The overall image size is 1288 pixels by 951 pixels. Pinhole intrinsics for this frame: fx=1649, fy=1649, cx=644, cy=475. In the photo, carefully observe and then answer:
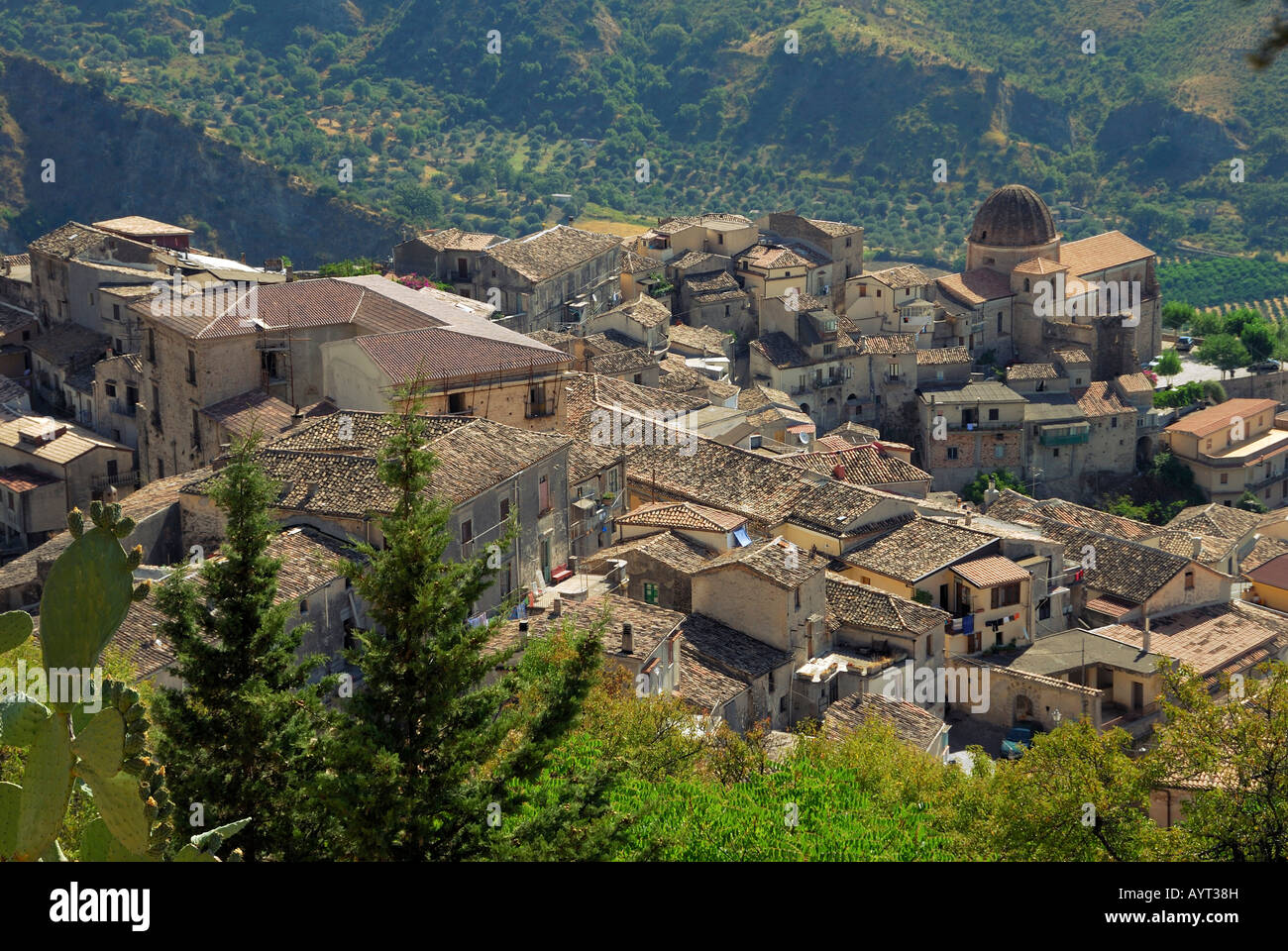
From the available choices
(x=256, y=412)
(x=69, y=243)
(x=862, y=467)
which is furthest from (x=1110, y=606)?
(x=69, y=243)

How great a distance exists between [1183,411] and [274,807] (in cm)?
7179

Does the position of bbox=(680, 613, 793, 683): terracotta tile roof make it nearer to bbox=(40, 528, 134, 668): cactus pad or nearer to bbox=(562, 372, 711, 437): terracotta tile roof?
bbox=(562, 372, 711, 437): terracotta tile roof

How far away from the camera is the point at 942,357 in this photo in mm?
79125

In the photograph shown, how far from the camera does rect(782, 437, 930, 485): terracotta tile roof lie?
5603 centimetres

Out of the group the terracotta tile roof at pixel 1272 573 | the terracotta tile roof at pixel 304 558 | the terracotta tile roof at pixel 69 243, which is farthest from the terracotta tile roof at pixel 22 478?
the terracotta tile roof at pixel 1272 573

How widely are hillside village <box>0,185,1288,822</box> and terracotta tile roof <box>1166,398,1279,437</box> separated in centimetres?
23

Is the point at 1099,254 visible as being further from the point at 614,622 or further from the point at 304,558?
the point at 304,558

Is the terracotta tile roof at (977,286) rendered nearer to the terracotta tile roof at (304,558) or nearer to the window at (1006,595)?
the window at (1006,595)

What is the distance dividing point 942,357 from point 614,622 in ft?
151

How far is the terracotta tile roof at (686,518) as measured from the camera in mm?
43938

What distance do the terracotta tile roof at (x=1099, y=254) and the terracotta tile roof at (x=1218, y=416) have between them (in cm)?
1140

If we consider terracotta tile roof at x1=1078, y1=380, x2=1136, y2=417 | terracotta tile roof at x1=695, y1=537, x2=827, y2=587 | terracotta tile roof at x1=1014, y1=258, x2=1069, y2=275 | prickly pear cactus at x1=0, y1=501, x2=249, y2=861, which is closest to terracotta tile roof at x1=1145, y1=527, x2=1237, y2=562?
terracotta tile roof at x1=1078, y1=380, x2=1136, y2=417

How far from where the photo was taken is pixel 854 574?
4703 centimetres
